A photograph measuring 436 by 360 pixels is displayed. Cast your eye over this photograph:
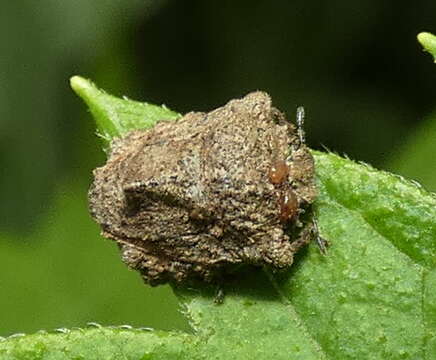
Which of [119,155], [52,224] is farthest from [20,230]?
[119,155]

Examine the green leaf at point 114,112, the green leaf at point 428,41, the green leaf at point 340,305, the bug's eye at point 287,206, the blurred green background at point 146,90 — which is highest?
the blurred green background at point 146,90

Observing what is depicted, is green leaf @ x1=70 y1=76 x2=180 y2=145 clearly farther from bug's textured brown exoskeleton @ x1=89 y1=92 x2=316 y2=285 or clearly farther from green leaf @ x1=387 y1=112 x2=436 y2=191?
green leaf @ x1=387 y1=112 x2=436 y2=191

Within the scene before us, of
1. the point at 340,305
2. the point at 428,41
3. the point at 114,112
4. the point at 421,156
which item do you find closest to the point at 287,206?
the point at 340,305

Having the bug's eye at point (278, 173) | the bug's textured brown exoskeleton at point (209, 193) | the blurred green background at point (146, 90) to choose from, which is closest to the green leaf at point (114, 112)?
the bug's textured brown exoskeleton at point (209, 193)

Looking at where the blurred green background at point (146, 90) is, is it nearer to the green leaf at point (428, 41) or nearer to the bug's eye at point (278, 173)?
the bug's eye at point (278, 173)

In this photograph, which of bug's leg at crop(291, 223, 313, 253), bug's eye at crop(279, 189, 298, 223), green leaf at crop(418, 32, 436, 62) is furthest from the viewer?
bug's eye at crop(279, 189, 298, 223)

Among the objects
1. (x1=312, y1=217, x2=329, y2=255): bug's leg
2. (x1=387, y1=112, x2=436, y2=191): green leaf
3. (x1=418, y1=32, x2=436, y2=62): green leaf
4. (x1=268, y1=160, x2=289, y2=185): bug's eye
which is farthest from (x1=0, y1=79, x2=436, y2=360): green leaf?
(x1=387, y1=112, x2=436, y2=191): green leaf
